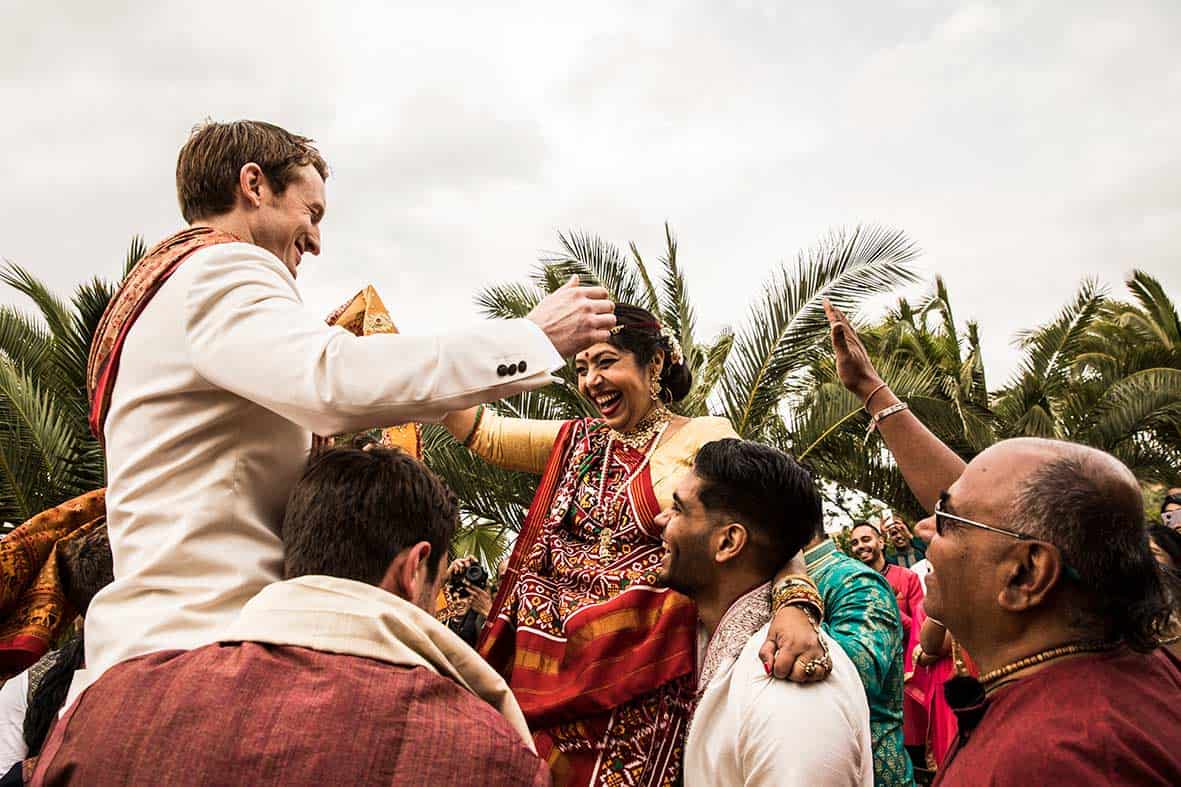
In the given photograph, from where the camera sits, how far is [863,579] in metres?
3.79

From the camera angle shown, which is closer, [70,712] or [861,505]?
[70,712]

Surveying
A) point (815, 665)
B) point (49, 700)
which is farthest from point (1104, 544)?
point (49, 700)

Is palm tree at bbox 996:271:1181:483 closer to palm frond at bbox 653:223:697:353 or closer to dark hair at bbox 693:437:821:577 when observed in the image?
palm frond at bbox 653:223:697:353

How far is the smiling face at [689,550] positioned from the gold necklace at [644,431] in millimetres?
519

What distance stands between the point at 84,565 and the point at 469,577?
273cm

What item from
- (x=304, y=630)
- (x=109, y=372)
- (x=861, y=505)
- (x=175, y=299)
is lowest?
(x=861, y=505)

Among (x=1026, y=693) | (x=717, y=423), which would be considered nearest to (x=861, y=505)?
(x=717, y=423)

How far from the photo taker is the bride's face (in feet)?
13.0

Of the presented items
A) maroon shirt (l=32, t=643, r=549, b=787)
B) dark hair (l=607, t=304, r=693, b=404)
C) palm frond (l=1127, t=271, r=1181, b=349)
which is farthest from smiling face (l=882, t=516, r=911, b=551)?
palm frond (l=1127, t=271, r=1181, b=349)

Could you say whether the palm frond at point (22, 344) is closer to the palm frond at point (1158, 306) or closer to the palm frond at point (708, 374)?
the palm frond at point (708, 374)

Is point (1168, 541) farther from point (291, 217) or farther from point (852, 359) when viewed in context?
point (291, 217)

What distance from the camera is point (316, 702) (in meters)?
1.77

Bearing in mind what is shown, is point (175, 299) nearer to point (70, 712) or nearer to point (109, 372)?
point (109, 372)

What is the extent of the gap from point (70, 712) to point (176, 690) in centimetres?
27
